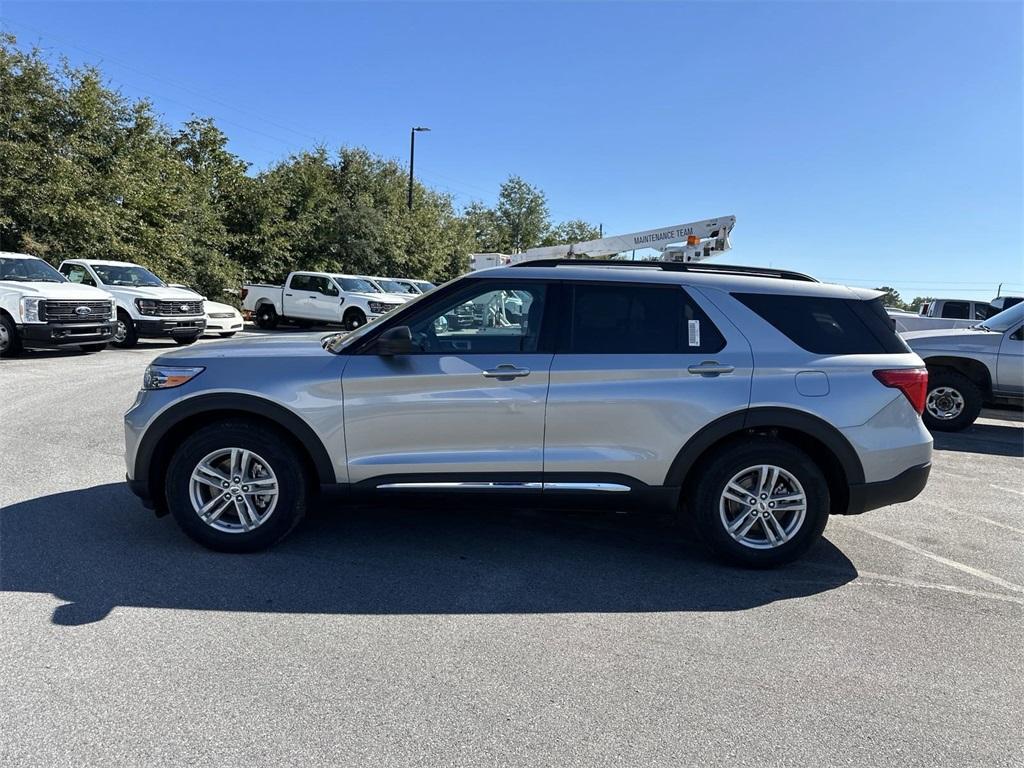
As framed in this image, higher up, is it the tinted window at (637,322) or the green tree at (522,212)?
the green tree at (522,212)

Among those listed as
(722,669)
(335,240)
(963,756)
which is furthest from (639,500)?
(335,240)

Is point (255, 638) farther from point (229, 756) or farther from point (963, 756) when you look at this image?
point (963, 756)

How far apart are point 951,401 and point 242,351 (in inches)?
345

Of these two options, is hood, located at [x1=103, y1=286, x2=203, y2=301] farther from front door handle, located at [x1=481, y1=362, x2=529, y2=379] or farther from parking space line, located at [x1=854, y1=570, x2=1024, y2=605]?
parking space line, located at [x1=854, y1=570, x2=1024, y2=605]

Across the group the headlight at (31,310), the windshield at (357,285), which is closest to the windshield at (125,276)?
the headlight at (31,310)

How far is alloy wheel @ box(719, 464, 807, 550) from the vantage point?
13.7ft

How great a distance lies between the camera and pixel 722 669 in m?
3.17

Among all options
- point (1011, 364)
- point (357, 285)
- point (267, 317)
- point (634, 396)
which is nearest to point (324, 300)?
point (357, 285)

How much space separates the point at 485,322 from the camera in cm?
432

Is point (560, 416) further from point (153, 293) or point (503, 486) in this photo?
point (153, 293)

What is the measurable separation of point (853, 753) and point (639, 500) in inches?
69.2

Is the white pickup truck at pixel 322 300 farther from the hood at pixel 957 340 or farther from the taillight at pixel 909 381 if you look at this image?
the taillight at pixel 909 381

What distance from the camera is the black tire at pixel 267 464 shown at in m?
4.12

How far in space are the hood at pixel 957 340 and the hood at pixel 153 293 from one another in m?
14.1
